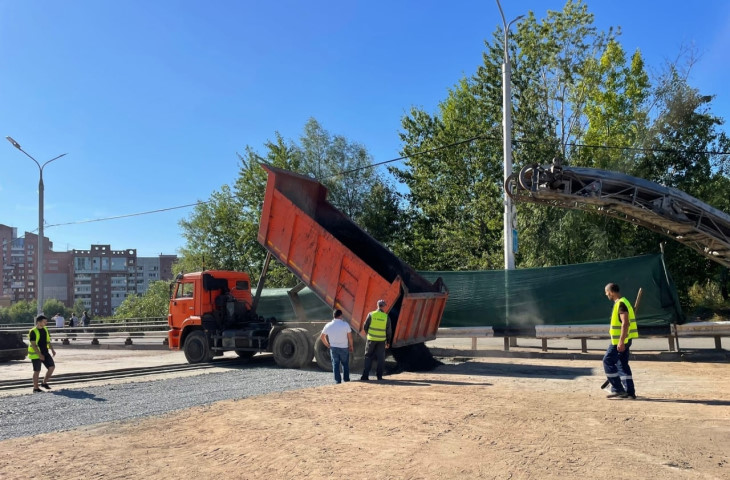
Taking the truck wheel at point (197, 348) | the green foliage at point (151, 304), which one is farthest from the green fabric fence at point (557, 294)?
the green foliage at point (151, 304)

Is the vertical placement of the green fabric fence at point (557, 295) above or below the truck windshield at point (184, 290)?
below

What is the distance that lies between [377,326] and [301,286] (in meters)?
3.54

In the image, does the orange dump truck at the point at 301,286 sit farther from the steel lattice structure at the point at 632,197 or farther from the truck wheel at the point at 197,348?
the steel lattice structure at the point at 632,197

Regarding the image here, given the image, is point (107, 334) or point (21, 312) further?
point (21, 312)

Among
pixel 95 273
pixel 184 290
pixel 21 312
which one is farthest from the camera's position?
pixel 95 273

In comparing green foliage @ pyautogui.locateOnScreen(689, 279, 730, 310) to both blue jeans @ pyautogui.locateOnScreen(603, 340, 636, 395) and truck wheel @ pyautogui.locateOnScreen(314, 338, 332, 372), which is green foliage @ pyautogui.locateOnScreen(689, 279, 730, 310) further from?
blue jeans @ pyautogui.locateOnScreen(603, 340, 636, 395)

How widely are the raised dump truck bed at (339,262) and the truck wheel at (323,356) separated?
106 centimetres

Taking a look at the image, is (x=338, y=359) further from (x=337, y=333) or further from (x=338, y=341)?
(x=337, y=333)

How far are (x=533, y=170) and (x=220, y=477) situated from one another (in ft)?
30.6

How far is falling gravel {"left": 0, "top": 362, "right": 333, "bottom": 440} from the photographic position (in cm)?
789

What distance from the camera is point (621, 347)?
8.54 meters

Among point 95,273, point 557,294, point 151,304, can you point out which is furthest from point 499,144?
point 95,273

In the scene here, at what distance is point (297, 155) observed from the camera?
35.8 metres

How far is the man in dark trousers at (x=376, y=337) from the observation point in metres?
11.1
